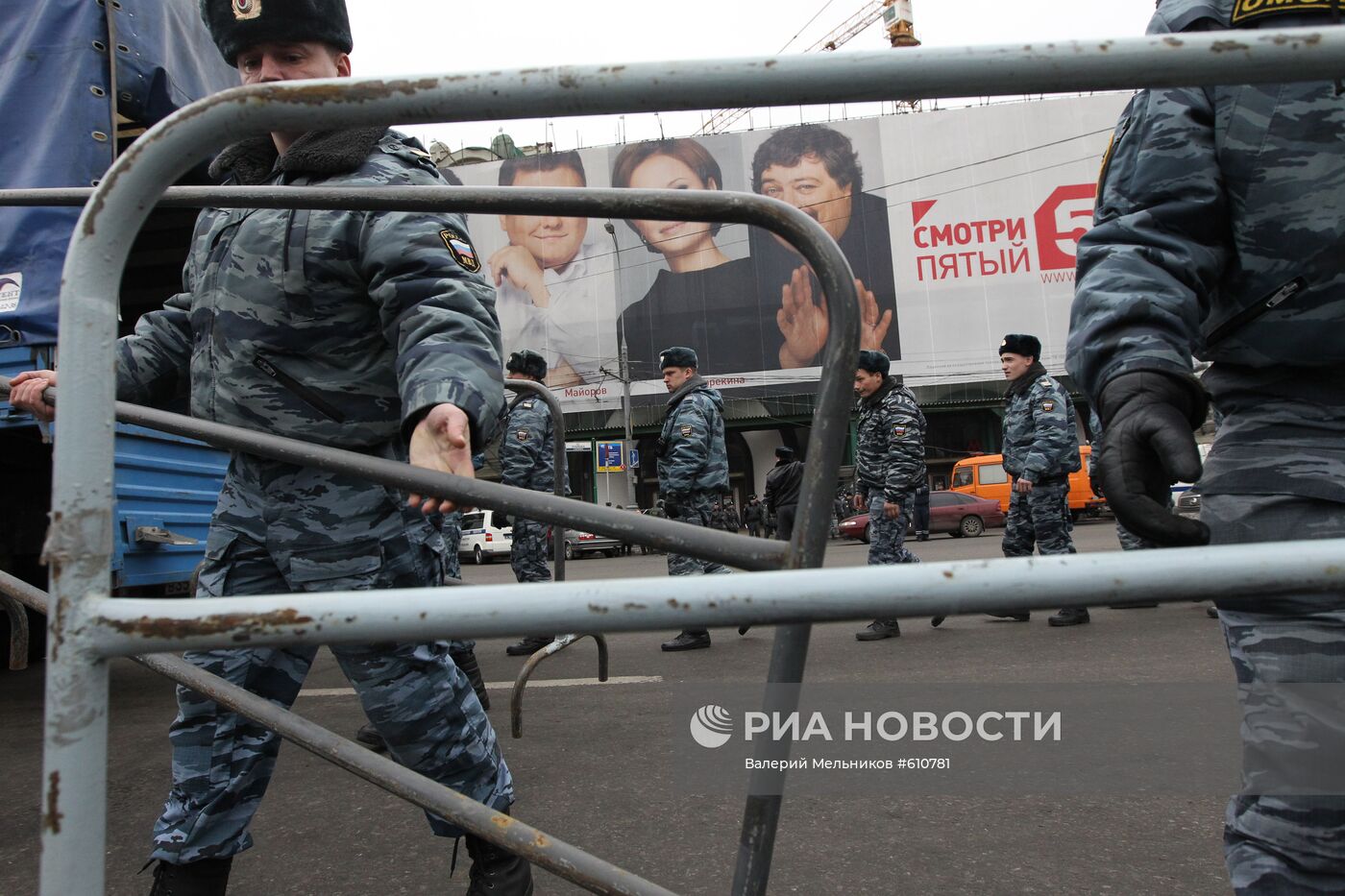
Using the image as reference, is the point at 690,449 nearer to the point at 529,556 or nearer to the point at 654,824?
the point at 529,556

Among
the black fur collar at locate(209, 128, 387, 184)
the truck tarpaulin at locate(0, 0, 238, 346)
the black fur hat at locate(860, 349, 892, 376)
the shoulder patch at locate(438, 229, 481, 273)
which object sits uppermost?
the truck tarpaulin at locate(0, 0, 238, 346)

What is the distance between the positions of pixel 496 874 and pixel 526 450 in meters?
4.22

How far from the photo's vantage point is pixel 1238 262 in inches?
53.4

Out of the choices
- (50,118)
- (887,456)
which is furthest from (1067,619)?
(50,118)

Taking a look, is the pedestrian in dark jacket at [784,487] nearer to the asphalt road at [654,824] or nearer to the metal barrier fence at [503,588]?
the asphalt road at [654,824]

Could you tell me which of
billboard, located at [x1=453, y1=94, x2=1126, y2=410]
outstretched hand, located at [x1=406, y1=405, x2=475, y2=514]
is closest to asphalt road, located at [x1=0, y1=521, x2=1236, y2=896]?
outstretched hand, located at [x1=406, y1=405, x2=475, y2=514]

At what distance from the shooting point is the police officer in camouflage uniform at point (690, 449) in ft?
18.7

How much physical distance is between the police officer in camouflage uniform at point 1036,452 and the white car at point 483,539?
15.9 meters

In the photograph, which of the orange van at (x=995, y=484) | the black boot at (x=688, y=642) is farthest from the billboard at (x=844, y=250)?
the black boot at (x=688, y=642)

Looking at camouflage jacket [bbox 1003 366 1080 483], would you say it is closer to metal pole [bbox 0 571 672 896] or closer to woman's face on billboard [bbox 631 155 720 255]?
metal pole [bbox 0 571 672 896]

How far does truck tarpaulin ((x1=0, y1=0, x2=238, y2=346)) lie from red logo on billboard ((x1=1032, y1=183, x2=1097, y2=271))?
30.0 m

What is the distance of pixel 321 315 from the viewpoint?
1.75m

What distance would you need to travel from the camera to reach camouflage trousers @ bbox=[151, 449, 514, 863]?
1.66 m

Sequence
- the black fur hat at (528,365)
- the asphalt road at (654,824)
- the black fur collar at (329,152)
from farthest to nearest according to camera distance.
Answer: the black fur hat at (528,365) < the asphalt road at (654,824) < the black fur collar at (329,152)
